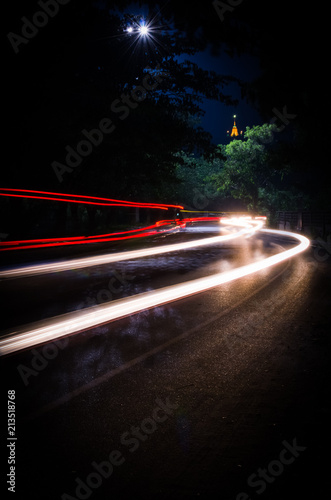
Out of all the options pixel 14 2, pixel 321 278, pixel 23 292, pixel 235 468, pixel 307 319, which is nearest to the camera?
pixel 235 468

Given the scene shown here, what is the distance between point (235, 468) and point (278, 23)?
26.5 feet

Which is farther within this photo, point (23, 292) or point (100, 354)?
point (23, 292)

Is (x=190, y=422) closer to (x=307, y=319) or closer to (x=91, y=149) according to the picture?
(x=307, y=319)

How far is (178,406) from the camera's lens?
2.80 meters

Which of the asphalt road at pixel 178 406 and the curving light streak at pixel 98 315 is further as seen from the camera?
the curving light streak at pixel 98 315

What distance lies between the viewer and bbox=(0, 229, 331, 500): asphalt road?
6.68 ft

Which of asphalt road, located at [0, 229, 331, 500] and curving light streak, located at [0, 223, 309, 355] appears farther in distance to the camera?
curving light streak, located at [0, 223, 309, 355]

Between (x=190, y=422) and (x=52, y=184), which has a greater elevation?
(x=52, y=184)

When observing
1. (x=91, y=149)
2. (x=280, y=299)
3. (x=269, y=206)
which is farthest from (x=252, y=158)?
(x=280, y=299)

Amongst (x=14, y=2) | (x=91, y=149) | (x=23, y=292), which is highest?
(x=14, y=2)

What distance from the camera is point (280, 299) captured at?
623 cm

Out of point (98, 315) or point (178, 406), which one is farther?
point (98, 315)

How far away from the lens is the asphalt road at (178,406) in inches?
80.1

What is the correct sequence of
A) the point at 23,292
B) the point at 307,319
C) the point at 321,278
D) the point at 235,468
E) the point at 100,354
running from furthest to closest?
the point at 321,278, the point at 23,292, the point at 307,319, the point at 100,354, the point at 235,468
